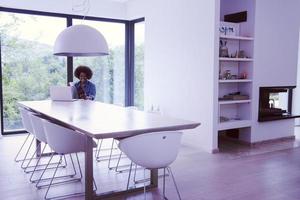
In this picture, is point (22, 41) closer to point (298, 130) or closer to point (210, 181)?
point (210, 181)

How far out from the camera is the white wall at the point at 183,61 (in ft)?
16.2

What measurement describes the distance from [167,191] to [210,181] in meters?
0.60

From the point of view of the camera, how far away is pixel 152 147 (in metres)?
2.62

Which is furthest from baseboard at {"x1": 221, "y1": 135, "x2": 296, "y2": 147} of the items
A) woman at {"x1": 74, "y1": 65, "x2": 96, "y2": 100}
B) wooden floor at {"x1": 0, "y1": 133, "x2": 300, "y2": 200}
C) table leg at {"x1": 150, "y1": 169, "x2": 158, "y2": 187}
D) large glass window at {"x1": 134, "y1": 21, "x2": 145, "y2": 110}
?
woman at {"x1": 74, "y1": 65, "x2": 96, "y2": 100}

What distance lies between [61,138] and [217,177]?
1.86 m

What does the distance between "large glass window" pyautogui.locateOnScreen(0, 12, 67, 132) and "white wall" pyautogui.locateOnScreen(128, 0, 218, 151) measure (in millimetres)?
1874

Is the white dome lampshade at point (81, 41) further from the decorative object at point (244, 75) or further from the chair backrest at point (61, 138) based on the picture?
the decorative object at point (244, 75)

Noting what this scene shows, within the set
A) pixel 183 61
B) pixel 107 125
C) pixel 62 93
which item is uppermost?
pixel 183 61

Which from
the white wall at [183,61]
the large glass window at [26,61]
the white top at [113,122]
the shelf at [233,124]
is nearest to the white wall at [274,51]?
the shelf at [233,124]

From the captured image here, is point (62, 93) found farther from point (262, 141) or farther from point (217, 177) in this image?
point (262, 141)

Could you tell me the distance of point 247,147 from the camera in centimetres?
530

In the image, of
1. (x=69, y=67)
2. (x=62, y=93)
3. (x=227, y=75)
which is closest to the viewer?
(x=62, y=93)

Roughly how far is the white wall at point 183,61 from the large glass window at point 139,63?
2.15 feet

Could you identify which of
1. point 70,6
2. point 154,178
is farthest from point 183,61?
point 70,6
